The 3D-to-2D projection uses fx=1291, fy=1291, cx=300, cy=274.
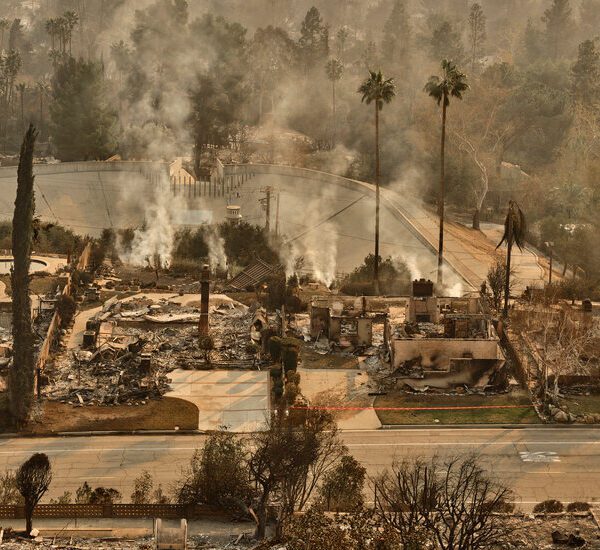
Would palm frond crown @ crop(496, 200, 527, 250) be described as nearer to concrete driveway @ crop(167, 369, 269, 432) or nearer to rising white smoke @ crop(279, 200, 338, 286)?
rising white smoke @ crop(279, 200, 338, 286)

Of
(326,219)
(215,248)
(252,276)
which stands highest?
(326,219)

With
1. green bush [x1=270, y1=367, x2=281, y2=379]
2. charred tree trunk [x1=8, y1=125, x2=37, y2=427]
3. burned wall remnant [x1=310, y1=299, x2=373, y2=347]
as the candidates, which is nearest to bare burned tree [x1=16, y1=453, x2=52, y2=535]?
charred tree trunk [x1=8, y1=125, x2=37, y2=427]

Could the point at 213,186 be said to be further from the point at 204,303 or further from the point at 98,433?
the point at 98,433

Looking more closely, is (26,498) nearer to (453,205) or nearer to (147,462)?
(147,462)

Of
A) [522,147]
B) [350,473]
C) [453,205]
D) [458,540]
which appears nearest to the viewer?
[458,540]

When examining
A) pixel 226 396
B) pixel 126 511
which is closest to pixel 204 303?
pixel 226 396

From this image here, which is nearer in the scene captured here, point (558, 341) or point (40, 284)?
point (558, 341)

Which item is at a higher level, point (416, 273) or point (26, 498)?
point (416, 273)

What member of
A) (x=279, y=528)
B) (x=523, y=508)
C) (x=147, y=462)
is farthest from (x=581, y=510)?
(x=147, y=462)
